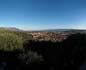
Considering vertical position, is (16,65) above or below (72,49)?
below

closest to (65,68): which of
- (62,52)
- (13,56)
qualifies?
(62,52)

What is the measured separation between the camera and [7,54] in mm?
14984

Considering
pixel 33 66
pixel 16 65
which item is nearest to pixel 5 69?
pixel 16 65

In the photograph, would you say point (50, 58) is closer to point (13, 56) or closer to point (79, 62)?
point (79, 62)

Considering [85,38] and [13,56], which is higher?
[85,38]

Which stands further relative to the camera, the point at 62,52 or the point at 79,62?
the point at 62,52

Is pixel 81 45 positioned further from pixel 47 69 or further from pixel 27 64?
pixel 27 64

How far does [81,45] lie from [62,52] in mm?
1193

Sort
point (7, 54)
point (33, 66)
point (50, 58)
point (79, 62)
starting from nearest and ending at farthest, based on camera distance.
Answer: point (79, 62)
point (33, 66)
point (50, 58)
point (7, 54)

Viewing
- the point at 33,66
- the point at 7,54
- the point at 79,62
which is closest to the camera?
the point at 79,62

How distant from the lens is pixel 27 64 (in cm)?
1170

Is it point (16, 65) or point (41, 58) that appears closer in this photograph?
point (16, 65)

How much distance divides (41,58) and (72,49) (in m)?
1.83

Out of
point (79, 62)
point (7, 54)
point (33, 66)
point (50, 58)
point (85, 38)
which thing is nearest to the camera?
point (79, 62)
